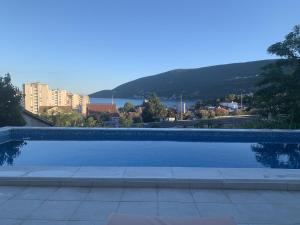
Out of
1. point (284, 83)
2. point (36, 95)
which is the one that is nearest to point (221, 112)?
point (284, 83)

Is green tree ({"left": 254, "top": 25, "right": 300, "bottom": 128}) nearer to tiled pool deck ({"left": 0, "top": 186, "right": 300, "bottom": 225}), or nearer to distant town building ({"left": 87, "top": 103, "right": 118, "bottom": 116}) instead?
tiled pool deck ({"left": 0, "top": 186, "right": 300, "bottom": 225})

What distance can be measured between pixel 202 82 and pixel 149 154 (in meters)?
27.8

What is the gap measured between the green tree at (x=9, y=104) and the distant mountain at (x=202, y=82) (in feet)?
59.6

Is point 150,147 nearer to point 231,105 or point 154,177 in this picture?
point 154,177

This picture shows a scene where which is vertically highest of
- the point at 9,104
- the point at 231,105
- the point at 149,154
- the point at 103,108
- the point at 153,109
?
the point at 9,104

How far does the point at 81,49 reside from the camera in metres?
28.5

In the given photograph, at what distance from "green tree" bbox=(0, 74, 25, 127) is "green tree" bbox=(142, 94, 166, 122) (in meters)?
8.65

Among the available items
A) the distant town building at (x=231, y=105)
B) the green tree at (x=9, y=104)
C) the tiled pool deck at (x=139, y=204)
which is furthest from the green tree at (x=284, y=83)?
the green tree at (x=9, y=104)

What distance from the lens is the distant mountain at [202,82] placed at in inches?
1201

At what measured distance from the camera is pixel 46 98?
45.4m

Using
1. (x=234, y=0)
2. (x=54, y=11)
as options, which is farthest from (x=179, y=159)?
(x=54, y=11)

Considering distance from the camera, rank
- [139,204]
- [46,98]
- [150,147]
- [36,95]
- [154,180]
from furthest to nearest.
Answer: [46,98] < [36,95] < [150,147] < [154,180] < [139,204]

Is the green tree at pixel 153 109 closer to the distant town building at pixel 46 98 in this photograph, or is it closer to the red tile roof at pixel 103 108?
the red tile roof at pixel 103 108

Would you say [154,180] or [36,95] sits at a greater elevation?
[36,95]
